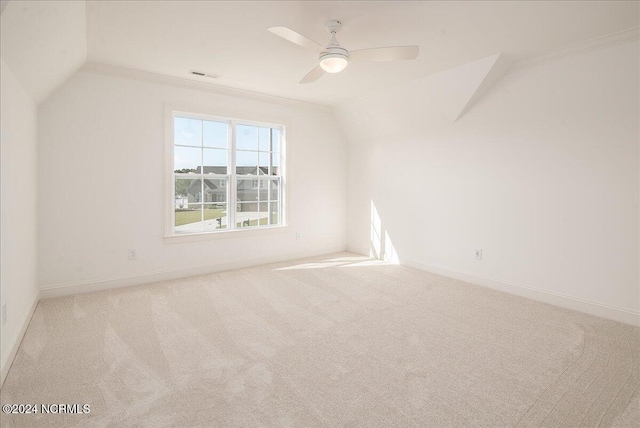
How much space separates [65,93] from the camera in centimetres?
358

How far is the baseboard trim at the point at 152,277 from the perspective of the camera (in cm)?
366

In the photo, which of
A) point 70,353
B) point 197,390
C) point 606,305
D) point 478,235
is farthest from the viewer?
point 478,235

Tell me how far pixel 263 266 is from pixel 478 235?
298 cm

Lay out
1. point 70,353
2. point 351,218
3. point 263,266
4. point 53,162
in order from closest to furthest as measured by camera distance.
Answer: point 70,353 < point 53,162 < point 263,266 < point 351,218

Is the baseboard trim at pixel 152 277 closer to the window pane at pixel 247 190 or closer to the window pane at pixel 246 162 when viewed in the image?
the window pane at pixel 247 190

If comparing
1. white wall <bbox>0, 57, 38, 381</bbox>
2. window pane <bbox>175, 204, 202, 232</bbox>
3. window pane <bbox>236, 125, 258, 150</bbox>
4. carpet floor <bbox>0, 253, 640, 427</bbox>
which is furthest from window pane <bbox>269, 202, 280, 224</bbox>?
white wall <bbox>0, 57, 38, 381</bbox>

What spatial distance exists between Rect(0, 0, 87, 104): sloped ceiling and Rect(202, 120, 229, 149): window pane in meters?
1.57

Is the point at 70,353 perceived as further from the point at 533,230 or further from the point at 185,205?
the point at 533,230

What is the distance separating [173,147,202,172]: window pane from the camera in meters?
4.46

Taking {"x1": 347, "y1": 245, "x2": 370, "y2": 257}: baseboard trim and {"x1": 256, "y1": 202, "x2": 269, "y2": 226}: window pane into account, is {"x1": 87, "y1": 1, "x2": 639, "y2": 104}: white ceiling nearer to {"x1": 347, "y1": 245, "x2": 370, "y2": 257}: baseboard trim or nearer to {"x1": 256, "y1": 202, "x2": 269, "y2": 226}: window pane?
{"x1": 256, "y1": 202, "x2": 269, "y2": 226}: window pane

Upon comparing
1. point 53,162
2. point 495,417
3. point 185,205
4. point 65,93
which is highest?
point 65,93

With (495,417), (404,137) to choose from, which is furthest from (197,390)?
(404,137)

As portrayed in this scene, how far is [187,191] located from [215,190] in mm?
378

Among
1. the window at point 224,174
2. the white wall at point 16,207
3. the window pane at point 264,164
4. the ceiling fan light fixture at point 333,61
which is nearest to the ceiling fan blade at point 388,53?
the ceiling fan light fixture at point 333,61
